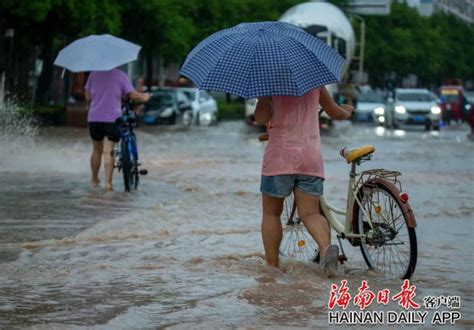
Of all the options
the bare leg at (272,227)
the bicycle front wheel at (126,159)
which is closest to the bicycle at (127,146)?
the bicycle front wheel at (126,159)

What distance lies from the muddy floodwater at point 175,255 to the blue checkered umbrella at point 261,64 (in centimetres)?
126

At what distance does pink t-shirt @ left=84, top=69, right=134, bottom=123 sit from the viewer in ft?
48.6

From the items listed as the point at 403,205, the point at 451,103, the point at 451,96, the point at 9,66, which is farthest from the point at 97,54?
the point at 451,96

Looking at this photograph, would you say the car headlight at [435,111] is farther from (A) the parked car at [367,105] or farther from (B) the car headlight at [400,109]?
(A) the parked car at [367,105]

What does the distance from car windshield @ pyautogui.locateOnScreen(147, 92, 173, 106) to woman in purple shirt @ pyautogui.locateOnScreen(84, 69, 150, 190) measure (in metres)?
30.6

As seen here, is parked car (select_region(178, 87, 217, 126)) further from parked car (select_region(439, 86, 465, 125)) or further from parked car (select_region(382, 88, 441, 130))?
parked car (select_region(439, 86, 465, 125))

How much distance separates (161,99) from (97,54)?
3130cm

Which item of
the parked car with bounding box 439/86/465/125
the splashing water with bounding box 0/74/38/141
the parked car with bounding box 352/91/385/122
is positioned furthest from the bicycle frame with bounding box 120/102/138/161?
the parked car with bounding box 439/86/465/125

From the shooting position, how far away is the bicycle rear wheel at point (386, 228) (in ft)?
27.4

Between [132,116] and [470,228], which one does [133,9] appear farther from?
[470,228]

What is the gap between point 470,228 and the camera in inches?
476

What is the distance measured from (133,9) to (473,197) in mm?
28747

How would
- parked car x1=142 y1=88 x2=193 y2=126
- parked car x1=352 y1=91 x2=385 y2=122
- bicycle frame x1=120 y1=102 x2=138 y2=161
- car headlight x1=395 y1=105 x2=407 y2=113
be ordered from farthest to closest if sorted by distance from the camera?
1. parked car x1=352 y1=91 x2=385 y2=122
2. car headlight x1=395 y1=105 x2=407 y2=113
3. parked car x1=142 y1=88 x2=193 y2=126
4. bicycle frame x1=120 y1=102 x2=138 y2=161

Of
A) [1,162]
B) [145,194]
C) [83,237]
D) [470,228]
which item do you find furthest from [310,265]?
[1,162]
